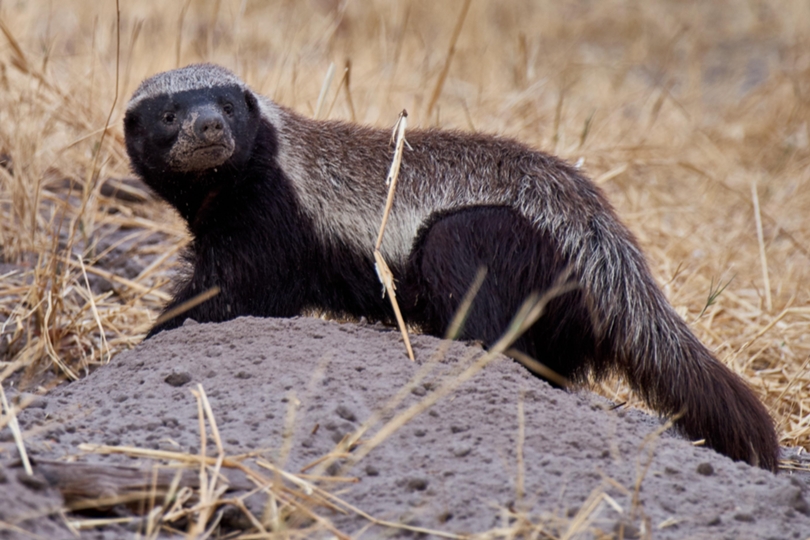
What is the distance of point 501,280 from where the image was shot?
4500mm

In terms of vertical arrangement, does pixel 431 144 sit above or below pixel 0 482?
above

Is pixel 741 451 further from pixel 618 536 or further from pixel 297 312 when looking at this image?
pixel 297 312

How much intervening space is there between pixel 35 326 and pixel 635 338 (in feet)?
11.5

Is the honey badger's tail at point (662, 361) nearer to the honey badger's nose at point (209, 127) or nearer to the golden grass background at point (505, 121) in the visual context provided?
the golden grass background at point (505, 121)

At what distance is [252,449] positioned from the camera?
10.9 ft

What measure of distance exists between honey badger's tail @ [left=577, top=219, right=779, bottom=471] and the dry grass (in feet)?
2.18

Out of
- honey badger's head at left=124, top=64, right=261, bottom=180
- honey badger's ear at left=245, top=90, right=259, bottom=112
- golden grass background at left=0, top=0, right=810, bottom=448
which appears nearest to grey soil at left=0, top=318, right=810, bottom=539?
golden grass background at left=0, top=0, right=810, bottom=448

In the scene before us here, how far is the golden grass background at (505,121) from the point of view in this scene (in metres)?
5.86

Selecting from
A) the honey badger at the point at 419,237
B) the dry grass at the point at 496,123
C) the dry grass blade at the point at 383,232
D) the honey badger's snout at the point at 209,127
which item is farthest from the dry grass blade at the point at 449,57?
the honey badger's snout at the point at 209,127

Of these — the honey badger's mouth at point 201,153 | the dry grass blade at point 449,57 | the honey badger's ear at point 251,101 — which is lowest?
the honey badger's mouth at point 201,153

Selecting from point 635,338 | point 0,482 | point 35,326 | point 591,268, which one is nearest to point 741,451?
point 635,338

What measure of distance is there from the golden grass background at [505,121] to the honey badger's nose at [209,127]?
0.77 meters

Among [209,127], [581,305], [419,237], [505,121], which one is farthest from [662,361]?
[505,121]

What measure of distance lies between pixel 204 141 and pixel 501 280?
5.23 feet
